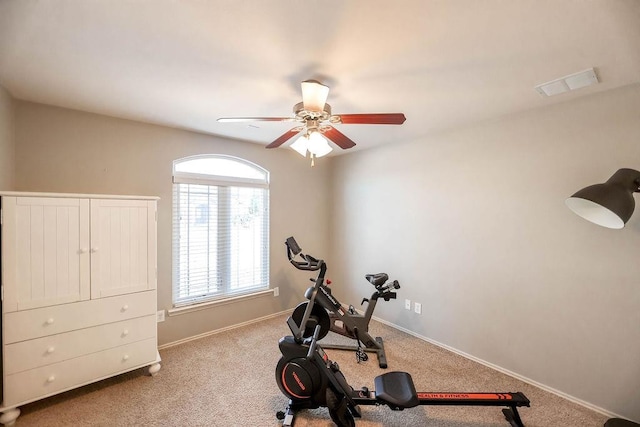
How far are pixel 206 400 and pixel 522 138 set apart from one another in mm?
3634

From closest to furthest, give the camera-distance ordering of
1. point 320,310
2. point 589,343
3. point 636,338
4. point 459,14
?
1. point 459,14
2. point 636,338
3. point 589,343
4. point 320,310

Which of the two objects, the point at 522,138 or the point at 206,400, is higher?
the point at 522,138

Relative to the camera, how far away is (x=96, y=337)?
2.22 meters

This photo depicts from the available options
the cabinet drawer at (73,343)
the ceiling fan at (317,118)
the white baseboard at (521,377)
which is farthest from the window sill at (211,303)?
the ceiling fan at (317,118)

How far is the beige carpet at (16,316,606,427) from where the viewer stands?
76.7 inches

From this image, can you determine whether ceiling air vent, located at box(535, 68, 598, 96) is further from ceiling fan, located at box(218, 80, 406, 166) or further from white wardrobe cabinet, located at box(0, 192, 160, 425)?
white wardrobe cabinet, located at box(0, 192, 160, 425)

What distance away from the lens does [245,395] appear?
2223mm

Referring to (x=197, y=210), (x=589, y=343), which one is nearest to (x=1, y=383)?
(x=197, y=210)

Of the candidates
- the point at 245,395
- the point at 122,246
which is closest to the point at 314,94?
the point at 122,246

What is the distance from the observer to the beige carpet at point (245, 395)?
6.40 feet

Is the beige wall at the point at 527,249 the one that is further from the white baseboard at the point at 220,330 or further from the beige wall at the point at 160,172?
the white baseboard at the point at 220,330

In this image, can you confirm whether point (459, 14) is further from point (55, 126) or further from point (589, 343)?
point (55, 126)

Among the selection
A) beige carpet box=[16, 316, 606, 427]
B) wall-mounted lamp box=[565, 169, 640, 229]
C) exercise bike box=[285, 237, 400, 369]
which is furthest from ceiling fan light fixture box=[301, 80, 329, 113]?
beige carpet box=[16, 316, 606, 427]

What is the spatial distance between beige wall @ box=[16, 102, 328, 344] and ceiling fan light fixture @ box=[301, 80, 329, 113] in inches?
79.9
